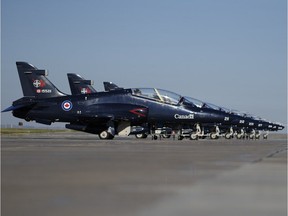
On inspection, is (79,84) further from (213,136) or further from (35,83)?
(213,136)

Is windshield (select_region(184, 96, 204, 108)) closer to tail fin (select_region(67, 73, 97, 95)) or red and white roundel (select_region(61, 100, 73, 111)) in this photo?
red and white roundel (select_region(61, 100, 73, 111))

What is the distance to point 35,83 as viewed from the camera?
3597cm

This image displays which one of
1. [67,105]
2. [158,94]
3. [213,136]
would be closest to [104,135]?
[67,105]

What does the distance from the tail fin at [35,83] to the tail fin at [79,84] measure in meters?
8.80

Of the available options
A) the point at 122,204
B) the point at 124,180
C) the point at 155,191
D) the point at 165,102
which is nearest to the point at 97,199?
the point at 122,204

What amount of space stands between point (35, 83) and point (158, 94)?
8.24m

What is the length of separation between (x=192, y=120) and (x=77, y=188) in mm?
27425

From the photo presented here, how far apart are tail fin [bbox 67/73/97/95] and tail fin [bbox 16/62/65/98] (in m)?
8.80

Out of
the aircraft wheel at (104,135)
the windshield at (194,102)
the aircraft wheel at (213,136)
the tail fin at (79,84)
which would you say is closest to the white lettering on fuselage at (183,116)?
the windshield at (194,102)

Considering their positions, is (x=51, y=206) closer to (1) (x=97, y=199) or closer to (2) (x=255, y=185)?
(1) (x=97, y=199)

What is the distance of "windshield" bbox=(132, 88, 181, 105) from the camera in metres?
33.3

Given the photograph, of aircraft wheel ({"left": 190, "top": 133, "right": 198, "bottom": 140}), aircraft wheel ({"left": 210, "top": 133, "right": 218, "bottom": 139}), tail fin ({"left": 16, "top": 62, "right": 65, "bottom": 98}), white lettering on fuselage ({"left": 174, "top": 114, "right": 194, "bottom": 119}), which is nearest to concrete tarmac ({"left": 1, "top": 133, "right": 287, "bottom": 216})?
white lettering on fuselage ({"left": 174, "top": 114, "right": 194, "bottom": 119})

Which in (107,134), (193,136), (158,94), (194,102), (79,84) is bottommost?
(193,136)

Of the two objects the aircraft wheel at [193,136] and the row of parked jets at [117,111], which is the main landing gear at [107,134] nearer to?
the row of parked jets at [117,111]
